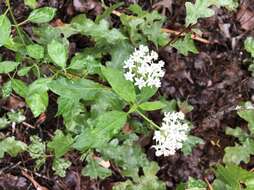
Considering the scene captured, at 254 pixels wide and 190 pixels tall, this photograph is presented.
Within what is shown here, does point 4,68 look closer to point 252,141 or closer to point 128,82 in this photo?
point 128,82

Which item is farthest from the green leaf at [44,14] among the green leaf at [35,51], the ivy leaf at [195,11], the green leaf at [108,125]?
the ivy leaf at [195,11]

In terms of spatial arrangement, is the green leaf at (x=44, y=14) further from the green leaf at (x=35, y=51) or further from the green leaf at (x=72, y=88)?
the green leaf at (x=72, y=88)

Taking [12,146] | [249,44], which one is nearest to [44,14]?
[12,146]

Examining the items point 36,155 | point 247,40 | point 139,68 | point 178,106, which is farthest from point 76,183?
point 247,40

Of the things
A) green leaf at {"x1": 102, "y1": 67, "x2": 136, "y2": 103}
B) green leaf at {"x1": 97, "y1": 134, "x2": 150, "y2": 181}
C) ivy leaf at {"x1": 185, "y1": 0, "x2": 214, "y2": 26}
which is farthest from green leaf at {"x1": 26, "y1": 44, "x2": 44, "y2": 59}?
ivy leaf at {"x1": 185, "y1": 0, "x2": 214, "y2": 26}

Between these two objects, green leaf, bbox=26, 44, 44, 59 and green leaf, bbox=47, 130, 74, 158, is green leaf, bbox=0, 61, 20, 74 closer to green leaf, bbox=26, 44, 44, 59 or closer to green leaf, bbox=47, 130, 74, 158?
green leaf, bbox=26, 44, 44, 59
